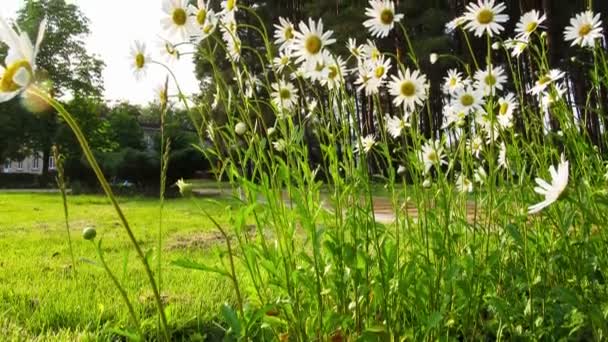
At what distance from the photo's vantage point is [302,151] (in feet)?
3.86

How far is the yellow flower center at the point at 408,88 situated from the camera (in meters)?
1.37

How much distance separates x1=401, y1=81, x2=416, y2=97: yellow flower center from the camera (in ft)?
4.48

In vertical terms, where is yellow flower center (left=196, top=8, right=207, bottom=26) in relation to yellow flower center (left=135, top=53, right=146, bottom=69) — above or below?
above

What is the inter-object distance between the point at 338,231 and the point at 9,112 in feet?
77.5

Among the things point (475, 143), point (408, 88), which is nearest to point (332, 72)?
point (408, 88)

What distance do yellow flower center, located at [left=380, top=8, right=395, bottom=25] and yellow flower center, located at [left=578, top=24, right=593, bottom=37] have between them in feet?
1.84

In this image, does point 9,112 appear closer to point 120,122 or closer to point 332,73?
point 120,122

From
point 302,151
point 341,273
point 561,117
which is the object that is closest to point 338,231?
point 341,273

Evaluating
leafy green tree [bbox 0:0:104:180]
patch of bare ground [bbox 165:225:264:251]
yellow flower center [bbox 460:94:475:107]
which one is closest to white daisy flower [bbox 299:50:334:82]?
yellow flower center [bbox 460:94:475:107]

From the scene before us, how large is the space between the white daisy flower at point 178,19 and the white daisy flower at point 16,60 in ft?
1.79

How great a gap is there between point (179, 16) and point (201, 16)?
6 cm

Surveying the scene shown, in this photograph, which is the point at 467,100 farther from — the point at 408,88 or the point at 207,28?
the point at 207,28

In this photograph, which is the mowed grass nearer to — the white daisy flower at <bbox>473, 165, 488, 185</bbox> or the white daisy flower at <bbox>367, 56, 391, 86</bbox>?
the white daisy flower at <bbox>367, 56, 391, 86</bbox>

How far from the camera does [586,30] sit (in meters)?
1.47
